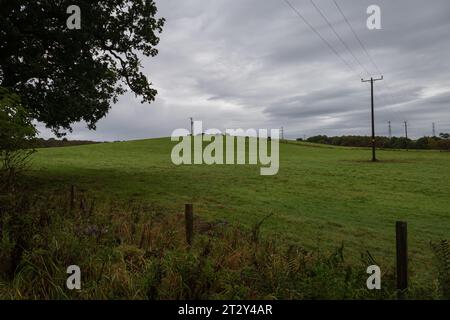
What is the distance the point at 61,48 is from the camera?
801 inches

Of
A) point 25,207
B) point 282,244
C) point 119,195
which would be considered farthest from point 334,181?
point 25,207

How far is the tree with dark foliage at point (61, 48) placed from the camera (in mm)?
18859

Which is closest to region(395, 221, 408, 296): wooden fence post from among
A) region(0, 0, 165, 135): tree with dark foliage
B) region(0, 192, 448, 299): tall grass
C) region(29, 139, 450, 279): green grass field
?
region(0, 192, 448, 299): tall grass

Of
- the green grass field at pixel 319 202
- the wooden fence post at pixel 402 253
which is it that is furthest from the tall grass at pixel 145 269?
the green grass field at pixel 319 202

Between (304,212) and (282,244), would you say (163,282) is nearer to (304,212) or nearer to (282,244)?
(282,244)

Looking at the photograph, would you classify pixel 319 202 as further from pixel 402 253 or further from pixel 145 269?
pixel 145 269

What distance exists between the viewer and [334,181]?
29812 mm

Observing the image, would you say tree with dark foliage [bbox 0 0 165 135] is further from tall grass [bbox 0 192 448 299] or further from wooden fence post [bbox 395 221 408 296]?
wooden fence post [bbox 395 221 408 296]

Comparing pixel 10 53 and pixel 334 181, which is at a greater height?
pixel 10 53

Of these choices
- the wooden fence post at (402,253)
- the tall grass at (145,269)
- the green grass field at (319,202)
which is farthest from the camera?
the green grass field at (319,202)

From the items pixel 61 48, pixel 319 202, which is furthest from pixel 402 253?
pixel 61 48

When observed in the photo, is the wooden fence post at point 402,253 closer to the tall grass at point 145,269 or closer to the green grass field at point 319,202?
the tall grass at point 145,269

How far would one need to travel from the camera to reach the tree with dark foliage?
61.9 ft
